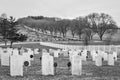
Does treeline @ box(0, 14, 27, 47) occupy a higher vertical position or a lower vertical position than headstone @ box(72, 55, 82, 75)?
higher

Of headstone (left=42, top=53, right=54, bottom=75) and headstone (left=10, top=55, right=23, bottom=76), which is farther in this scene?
headstone (left=42, top=53, right=54, bottom=75)

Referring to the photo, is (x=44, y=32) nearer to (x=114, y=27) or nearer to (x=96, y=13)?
(x=96, y=13)

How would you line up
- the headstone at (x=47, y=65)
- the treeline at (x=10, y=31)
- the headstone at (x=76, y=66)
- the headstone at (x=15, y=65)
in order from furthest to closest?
1. the treeline at (x=10, y=31)
2. the headstone at (x=76, y=66)
3. the headstone at (x=47, y=65)
4. the headstone at (x=15, y=65)

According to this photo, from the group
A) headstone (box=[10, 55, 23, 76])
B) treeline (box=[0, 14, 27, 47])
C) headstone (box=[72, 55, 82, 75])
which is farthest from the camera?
treeline (box=[0, 14, 27, 47])

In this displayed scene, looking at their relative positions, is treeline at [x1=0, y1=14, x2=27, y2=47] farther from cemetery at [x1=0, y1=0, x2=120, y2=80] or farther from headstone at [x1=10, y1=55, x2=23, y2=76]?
headstone at [x1=10, y1=55, x2=23, y2=76]

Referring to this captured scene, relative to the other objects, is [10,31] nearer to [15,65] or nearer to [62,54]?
[62,54]

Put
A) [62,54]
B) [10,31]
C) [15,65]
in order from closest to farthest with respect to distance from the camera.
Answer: [15,65], [62,54], [10,31]

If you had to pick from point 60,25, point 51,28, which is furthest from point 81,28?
point 51,28

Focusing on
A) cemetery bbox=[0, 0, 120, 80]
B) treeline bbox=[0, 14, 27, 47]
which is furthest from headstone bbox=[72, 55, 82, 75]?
treeline bbox=[0, 14, 27, 47]

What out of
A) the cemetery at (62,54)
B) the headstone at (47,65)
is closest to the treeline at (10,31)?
the cemetery at (62,54)

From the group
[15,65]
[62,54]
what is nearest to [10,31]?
[62,54]

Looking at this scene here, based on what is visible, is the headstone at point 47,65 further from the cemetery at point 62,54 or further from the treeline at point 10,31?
the treeline at point 10,31

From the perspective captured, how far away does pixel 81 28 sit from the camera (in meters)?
87.6

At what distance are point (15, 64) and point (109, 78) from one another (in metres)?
5.06
